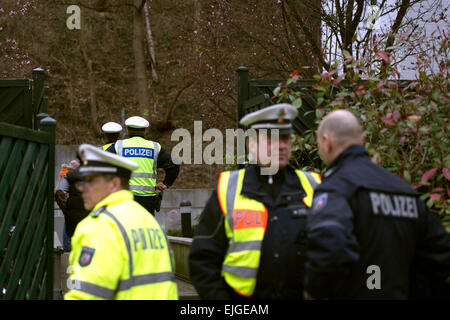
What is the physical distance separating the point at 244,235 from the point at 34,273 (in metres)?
2.42

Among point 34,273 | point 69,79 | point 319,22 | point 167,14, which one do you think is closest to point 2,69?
point 69,79

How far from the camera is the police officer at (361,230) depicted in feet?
10.2

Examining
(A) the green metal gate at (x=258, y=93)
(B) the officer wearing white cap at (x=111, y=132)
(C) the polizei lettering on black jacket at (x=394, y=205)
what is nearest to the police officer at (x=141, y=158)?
(B) the officer wearing white cap at (x=111, y=132)

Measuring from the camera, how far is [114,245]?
10.9 ft

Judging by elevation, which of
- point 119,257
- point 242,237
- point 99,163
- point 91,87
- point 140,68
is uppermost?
point 140,68

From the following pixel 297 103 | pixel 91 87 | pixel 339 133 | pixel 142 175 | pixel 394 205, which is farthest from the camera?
pixel 91 87

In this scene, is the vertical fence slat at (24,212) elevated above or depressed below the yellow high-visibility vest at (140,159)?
below

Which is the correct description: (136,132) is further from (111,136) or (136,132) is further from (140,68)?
(140,68)

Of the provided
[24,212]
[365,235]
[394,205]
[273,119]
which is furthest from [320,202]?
[24,212]

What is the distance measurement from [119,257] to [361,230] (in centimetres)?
122

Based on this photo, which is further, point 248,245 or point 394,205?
point 248,245

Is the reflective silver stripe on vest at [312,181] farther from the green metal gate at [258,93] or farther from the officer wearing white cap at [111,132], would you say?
the officer wearing white cap at [111,132]
